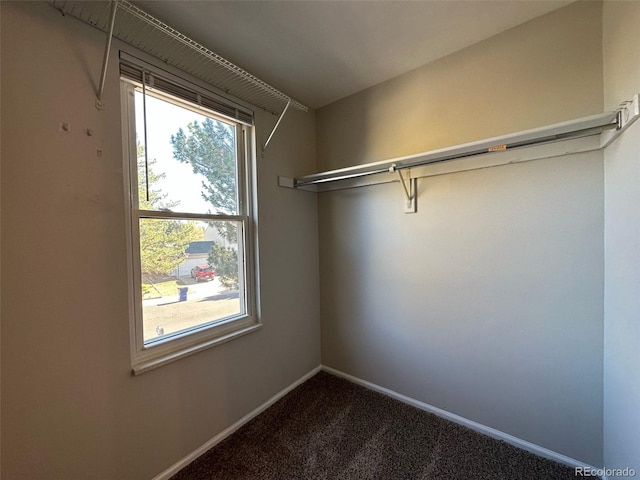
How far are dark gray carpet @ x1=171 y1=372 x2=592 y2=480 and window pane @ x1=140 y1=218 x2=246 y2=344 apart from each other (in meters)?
0.84

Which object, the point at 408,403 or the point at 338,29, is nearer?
the point at 338,29

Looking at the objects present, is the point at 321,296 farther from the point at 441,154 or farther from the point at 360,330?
the point at 441,154

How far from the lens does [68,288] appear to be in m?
1.18

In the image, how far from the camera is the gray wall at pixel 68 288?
1059mm

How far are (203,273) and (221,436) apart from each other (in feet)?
3.65

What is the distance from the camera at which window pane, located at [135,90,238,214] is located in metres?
1.49

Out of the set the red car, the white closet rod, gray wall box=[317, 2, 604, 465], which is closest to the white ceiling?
gray wall box=[317, 2, 604, 465]

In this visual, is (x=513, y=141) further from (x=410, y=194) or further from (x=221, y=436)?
(x=221, y=436)

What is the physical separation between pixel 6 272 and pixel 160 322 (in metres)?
0.70

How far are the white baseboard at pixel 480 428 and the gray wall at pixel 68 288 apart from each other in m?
1.41

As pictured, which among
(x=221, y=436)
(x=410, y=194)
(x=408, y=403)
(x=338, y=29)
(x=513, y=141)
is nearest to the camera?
(x=513, y=141)

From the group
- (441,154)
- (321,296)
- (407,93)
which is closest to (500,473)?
(321,296)

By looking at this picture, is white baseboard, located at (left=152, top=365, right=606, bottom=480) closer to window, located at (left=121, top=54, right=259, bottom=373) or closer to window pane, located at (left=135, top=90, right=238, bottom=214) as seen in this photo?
window, located at (left=121, top=54, right=259, bottom=373)

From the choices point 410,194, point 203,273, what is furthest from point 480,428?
point 203,273
